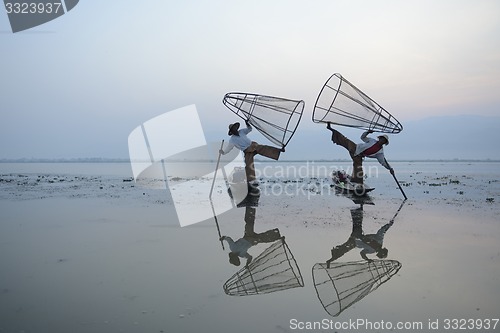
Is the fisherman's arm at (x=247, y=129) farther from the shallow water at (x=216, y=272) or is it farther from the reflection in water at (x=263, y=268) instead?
the reflection in water at (x=263, y=268)

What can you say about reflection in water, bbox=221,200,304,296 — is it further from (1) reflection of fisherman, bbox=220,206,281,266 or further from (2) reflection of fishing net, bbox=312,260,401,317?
(2) reflection of fishing net, bbox=312,260,401,317

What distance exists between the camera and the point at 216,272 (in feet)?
16.7

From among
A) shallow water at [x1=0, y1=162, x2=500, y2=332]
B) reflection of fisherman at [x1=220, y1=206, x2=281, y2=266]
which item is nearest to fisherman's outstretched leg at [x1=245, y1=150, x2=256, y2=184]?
shallow water at [x1=0, y1=162, x2=500, y2=332]

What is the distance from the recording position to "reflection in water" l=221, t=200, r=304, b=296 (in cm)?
455

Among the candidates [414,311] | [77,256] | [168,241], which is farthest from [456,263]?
[77,256]

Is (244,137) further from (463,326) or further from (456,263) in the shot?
(463,326)

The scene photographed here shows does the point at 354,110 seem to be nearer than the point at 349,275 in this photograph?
No

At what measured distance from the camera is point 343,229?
786cm

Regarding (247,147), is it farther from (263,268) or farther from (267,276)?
(267,276)

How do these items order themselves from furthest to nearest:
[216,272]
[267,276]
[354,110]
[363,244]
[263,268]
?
[354,110], [363,244], [263,268], [216,272], [267,276]

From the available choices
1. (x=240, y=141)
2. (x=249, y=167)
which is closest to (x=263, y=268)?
(x=240, y=141)

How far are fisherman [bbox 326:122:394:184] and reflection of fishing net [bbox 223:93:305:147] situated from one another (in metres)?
1.60

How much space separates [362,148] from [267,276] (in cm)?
1003

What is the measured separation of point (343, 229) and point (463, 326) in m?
4.36
